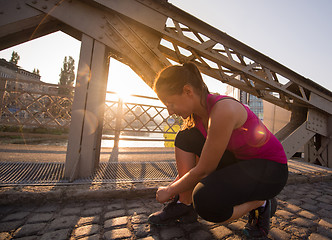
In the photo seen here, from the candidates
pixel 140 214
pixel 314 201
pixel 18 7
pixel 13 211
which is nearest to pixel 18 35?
Result: pixel 18 7

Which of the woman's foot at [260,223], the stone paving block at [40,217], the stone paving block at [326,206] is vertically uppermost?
the woman's foot at [260,223]

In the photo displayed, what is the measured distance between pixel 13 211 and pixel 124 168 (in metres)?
1.54

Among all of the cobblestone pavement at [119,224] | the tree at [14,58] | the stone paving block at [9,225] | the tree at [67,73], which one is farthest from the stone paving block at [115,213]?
the tree at [14,58]

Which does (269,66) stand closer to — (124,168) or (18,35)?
(124,168)

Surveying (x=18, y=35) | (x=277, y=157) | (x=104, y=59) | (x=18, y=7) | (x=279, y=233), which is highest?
(x=18, y=7)

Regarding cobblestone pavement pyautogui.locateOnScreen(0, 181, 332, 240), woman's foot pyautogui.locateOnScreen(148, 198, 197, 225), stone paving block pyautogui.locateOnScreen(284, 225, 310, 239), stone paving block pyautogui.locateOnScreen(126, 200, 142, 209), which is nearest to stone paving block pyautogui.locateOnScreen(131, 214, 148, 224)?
cobblestone pavement pyautogui.locateOnScreen(0, 181, 332, 240)

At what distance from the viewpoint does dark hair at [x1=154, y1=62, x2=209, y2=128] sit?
136cm

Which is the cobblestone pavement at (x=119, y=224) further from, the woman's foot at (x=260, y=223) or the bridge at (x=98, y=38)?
the bridge at (x=98, y=38)

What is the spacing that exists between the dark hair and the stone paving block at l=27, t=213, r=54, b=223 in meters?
1.66

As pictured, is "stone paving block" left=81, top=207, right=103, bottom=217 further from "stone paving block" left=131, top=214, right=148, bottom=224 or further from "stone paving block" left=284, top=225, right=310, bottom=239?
"stone paving block" left=284, top=225, right=310, bottom=239

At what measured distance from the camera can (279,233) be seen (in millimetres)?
1570

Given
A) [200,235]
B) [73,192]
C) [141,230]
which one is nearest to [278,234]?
[200,235]

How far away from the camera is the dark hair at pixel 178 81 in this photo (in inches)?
53.7

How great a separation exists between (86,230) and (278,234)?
182cm
